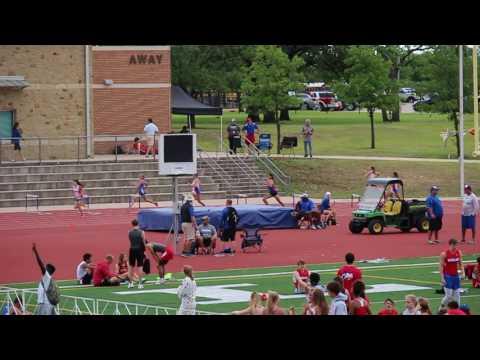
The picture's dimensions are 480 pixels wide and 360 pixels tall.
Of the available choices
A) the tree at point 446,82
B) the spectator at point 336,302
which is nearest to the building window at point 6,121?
the tree at point 446,82

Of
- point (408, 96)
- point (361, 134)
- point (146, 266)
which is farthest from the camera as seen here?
point (408, 96)

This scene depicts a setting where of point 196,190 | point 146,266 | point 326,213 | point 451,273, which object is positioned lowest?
point 146,266

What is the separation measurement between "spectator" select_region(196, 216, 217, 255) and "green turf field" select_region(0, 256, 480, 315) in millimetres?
3009

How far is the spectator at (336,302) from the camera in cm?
1775

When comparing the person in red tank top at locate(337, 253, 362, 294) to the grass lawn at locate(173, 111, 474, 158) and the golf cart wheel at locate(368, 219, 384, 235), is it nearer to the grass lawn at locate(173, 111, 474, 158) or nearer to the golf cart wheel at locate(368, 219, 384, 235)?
the golf cart wheel at locate(368, 219, 384, 235)

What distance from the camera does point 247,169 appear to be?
1965 inches

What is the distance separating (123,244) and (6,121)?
Answer: 17963mm

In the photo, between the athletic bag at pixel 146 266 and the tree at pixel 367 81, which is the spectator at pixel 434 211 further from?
the tree at pixel 367 81

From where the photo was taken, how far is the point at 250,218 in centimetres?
3734

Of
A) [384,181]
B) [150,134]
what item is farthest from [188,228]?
[150,134]

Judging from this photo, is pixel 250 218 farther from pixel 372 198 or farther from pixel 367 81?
pixel 367 81

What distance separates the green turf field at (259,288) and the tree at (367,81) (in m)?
31.8

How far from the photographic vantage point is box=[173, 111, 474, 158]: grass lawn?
61656 mm

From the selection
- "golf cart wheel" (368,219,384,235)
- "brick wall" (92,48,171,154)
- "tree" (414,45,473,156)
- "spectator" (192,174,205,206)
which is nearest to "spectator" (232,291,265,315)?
"golf cart wheel" (368,219,384,235)
